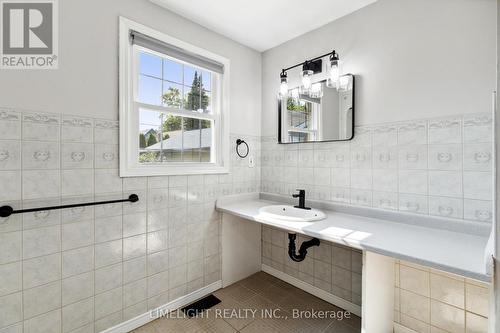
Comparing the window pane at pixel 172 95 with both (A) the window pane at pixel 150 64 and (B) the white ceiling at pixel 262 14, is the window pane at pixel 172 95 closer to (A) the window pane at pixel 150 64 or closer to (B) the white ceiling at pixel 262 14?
(A) the window pane at pixel 150 64

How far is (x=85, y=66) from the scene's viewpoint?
4.94ft

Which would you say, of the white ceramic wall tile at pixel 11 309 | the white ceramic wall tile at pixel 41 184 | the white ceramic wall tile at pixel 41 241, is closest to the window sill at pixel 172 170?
the white ceramic wall tile at pixel 41 184

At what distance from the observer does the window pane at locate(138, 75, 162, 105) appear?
5.99ft

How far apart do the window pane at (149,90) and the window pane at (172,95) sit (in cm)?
4

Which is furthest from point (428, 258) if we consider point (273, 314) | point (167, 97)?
point (167, 97)

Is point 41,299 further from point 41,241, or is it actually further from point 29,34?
point 29,34

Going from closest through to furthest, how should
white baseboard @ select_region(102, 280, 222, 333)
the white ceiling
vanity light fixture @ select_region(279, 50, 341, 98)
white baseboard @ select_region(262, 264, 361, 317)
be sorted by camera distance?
white baseboard @ select_region(102, 280, 222, 333)
the white ceiling
white baseboard @ select_region(262, 264, 361, 317)
vanity light fixture @ select_region(279, 50, 341, 98)

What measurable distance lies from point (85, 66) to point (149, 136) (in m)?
0.61

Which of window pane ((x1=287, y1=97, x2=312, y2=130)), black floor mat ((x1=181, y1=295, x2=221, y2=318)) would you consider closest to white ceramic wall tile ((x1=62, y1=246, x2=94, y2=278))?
black floor mat ((x1=181, y1=295, x2=221, y2=318))

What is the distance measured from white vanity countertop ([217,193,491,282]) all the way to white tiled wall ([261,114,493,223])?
0.16 meters

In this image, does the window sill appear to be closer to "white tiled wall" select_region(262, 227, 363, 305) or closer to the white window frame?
the white window frame

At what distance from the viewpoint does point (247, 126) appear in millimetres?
2521

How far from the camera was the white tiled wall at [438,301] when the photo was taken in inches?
53.8

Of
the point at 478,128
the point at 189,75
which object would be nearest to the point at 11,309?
the point at 189,75
